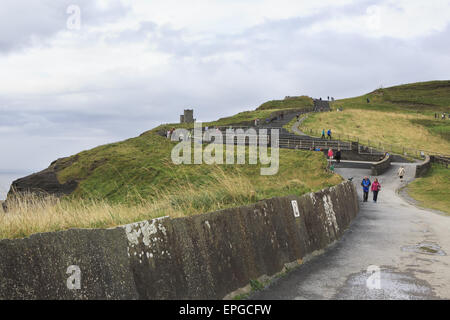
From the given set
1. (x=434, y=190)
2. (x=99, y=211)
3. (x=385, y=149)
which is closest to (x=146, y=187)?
(x=434, y=190)

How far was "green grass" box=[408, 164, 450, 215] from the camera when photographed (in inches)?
985

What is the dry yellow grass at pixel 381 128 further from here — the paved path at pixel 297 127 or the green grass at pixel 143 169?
the green grass at pixel 143 169

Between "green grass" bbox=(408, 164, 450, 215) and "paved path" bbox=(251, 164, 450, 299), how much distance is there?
345 inches

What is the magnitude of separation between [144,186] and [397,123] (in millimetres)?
53283

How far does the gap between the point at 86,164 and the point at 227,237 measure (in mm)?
48244

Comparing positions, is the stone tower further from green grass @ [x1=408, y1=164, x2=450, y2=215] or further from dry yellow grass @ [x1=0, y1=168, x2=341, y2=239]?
dry yellow grass @ [x1=0, y1=168, x2=341, y2=239]

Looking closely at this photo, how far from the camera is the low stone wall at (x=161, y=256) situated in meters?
4.49

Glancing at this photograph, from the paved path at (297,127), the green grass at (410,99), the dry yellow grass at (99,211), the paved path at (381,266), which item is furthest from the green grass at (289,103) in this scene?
the dry yellow grass at (99,211)

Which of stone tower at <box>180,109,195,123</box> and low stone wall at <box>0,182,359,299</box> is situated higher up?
stone tower at <box>180,109,195,123</box>

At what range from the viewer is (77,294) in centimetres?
480

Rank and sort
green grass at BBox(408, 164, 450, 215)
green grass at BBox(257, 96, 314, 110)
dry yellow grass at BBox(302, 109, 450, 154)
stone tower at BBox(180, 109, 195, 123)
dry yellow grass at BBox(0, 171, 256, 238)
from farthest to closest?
green grass at BBox(257, 96, 314, 110), stone tower at BBox(180, 109, 195, 123), dry yellow grass at BBox(302, 109, 450, 154), green grass at BBox(408, 164, 450, 215), dry yellow grass at BBox(0, 171, 256, 238)

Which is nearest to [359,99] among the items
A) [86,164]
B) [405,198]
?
[86,164]

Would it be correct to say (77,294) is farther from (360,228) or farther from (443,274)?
(360,228)

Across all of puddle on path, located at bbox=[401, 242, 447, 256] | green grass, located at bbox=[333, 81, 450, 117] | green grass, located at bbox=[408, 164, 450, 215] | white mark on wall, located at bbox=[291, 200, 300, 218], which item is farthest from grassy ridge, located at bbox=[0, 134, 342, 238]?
green grass, located at bbox=[333, 81, 450, 117]
